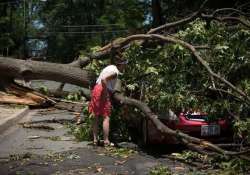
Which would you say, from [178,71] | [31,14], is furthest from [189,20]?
[31,14]

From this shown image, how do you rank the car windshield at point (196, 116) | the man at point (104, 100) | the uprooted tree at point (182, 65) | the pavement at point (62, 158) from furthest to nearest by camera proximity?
the man at point (104, 100) → the car windshield at point (196, 116) → the uprooted tree at point (182, 65) → the pavement at point (62, 158)

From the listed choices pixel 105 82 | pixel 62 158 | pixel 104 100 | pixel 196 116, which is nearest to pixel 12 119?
pixel 104 100

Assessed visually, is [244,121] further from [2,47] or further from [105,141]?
[2,47]

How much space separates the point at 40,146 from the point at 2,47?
34.6 metres

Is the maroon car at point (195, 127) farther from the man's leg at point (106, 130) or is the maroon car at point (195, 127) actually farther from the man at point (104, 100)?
the man at point (104, 100)

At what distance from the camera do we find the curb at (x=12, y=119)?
1358 cm

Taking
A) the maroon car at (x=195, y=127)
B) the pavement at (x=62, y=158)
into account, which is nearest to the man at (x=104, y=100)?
the pavement at (x=62, y=158)

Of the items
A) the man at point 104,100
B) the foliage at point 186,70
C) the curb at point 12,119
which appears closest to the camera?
the foliage at point 186,70

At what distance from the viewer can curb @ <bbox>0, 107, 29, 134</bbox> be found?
13.6 meters

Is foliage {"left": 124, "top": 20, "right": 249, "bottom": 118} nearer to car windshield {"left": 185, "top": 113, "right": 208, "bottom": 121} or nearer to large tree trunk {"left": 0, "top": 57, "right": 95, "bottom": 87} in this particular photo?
car windshield {"left": 185, "top": 113, "right": 208, "bottom": 121}

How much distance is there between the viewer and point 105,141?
11328 mm

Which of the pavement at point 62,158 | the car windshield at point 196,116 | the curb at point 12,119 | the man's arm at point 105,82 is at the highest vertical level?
the man's arm at point 105,82

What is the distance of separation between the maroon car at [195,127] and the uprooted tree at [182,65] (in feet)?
0.98

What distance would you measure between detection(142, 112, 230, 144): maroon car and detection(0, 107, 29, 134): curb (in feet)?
13.9
